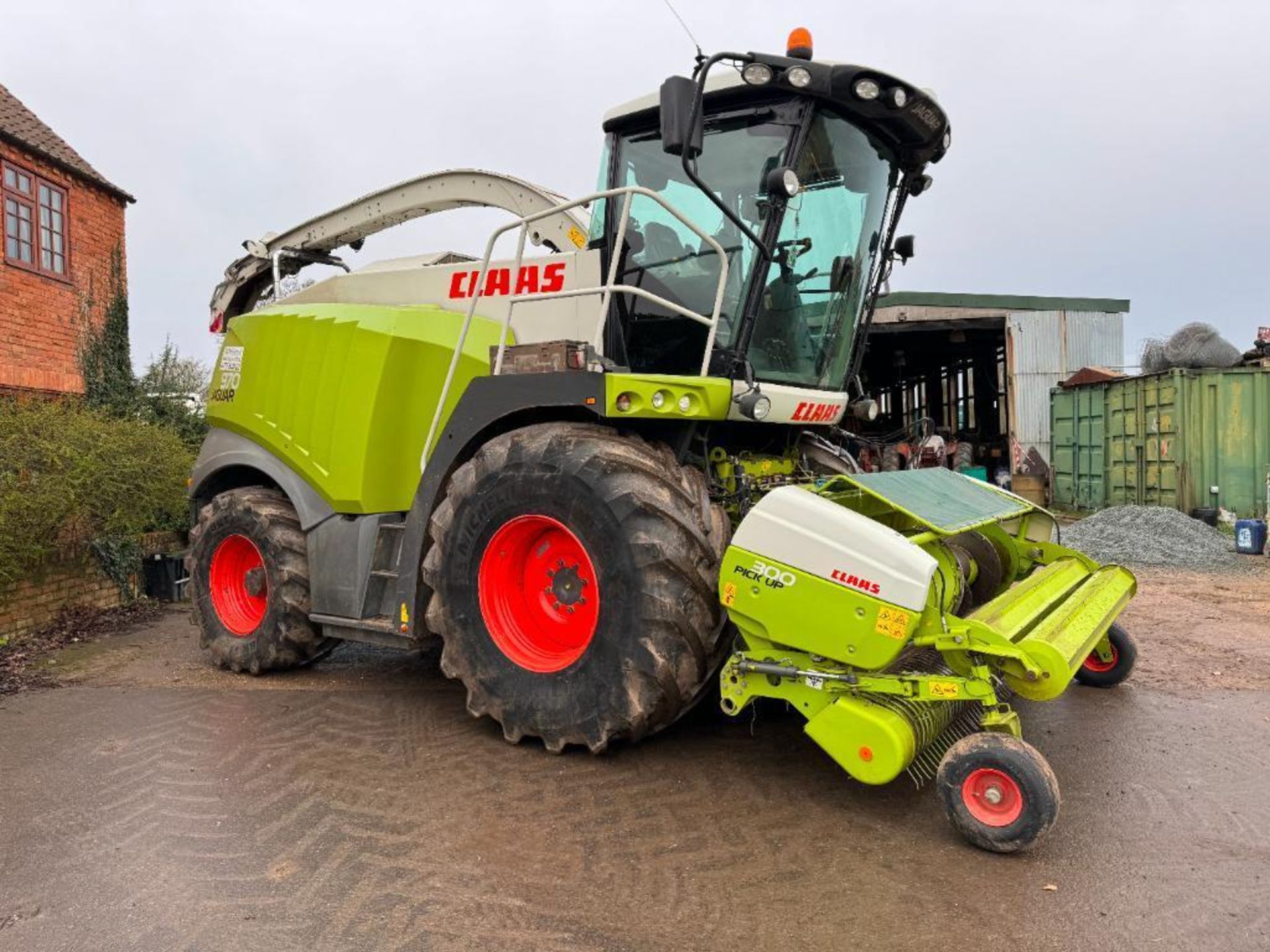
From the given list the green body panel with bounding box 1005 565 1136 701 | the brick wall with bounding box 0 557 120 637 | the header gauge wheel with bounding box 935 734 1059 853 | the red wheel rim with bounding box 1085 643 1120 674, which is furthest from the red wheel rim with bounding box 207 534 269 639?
the red wheel rim with bounding box 1085 643 1120 674

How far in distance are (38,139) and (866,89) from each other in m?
11.4

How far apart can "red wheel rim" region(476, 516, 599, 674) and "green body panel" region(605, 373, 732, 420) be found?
1.97 ft

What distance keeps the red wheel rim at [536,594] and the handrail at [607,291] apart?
0.80m

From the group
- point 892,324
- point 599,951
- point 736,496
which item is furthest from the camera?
point 892,324

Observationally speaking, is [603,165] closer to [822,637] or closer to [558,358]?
[558,358]

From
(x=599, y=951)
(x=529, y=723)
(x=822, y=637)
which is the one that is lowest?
(x=599, y=951)

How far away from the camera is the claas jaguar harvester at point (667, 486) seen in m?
3.17

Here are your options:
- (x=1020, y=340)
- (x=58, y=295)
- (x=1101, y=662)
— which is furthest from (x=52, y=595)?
(x=1020, y=340)

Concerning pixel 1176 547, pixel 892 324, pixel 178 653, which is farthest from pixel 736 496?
pixel 892 324

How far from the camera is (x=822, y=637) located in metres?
3.17

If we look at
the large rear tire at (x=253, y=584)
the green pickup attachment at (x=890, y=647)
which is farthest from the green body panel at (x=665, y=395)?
the large rear tire at (x=253, y=584)

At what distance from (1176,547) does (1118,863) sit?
8.50m

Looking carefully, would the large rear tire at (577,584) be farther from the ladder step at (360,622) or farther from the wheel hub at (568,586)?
the ladder step at (360,622)

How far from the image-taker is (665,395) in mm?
3693
